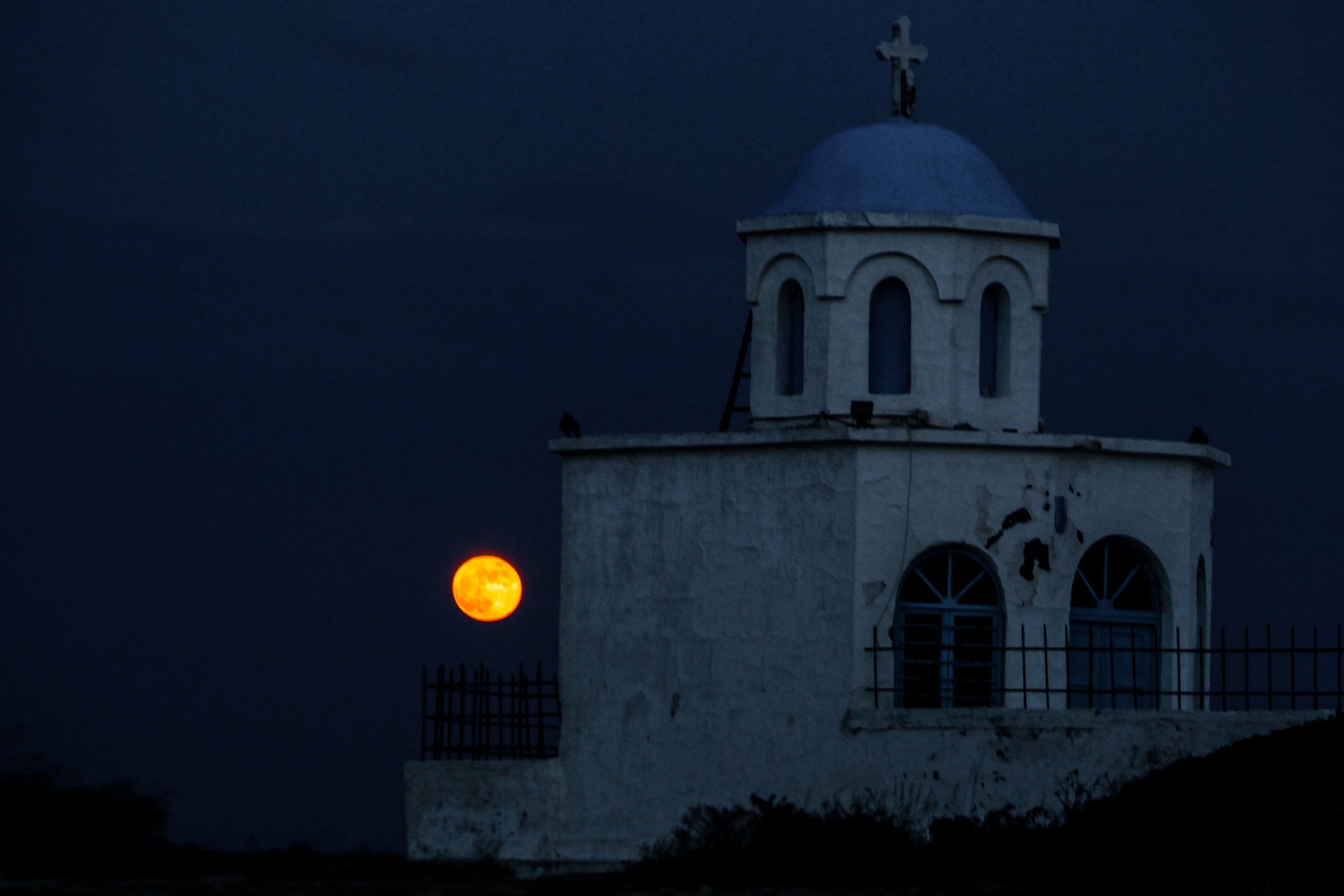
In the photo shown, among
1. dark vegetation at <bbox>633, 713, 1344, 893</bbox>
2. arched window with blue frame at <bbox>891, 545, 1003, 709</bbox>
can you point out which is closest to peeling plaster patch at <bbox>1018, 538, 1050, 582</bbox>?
arched window with blue frame at <bbox>891, 545, 1003, 709</bbox>

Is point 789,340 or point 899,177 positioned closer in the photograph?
point 899,177

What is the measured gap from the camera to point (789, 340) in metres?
27.2

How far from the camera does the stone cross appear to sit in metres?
28.0

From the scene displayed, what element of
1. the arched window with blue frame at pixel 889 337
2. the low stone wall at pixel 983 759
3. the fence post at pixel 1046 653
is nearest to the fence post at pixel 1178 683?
the fence post at pixel 1046 653

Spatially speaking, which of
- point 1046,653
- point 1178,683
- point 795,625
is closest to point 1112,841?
point 1046,653

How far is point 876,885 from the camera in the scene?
824 inches

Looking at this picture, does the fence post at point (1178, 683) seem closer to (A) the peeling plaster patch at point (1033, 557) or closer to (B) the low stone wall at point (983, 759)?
(A) the peeling plaster patch at point (1033, 557)

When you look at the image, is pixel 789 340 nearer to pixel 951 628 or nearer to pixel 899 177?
pixel 899 177

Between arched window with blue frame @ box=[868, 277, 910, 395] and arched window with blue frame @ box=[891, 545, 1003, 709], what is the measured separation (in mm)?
2225

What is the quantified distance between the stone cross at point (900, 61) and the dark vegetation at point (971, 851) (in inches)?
326

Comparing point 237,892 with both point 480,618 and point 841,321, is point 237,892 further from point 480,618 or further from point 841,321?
point 841,321

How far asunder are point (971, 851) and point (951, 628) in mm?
3637

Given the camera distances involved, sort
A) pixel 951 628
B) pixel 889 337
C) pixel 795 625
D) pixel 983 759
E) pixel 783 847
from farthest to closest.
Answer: pixel 889 337
pixel 951 628
pixel 795 625
pixel 983 759
pixel 783 847

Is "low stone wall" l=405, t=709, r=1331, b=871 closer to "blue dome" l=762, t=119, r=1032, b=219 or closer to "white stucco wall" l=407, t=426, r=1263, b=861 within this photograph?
"white stucco wall" l=407, t=426, r=1263, b=861
